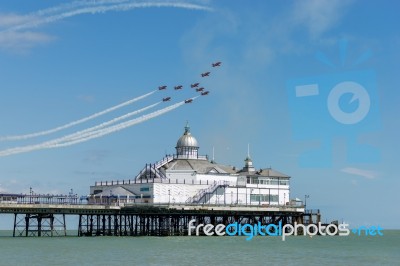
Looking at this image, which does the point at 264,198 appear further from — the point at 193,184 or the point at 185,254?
the point at 185,254

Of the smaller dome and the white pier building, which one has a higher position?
the smaller dome

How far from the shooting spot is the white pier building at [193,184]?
5512 inches

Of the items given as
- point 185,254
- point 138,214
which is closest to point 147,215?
point 138,214

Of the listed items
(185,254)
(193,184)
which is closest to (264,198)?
(193,184)

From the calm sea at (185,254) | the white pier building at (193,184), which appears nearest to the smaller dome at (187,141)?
the white pier building at (193,184)

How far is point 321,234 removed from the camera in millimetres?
148125

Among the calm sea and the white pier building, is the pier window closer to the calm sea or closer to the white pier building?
the white pier building

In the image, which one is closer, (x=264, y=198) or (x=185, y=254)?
(x=185, y=254)

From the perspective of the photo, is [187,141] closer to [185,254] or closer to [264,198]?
[264,198]

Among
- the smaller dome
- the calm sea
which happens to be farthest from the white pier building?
the calm sea

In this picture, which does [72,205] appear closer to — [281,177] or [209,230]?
[209,230]

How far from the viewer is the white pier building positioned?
14000cm

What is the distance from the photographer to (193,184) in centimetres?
14438

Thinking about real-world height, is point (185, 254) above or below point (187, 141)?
below
